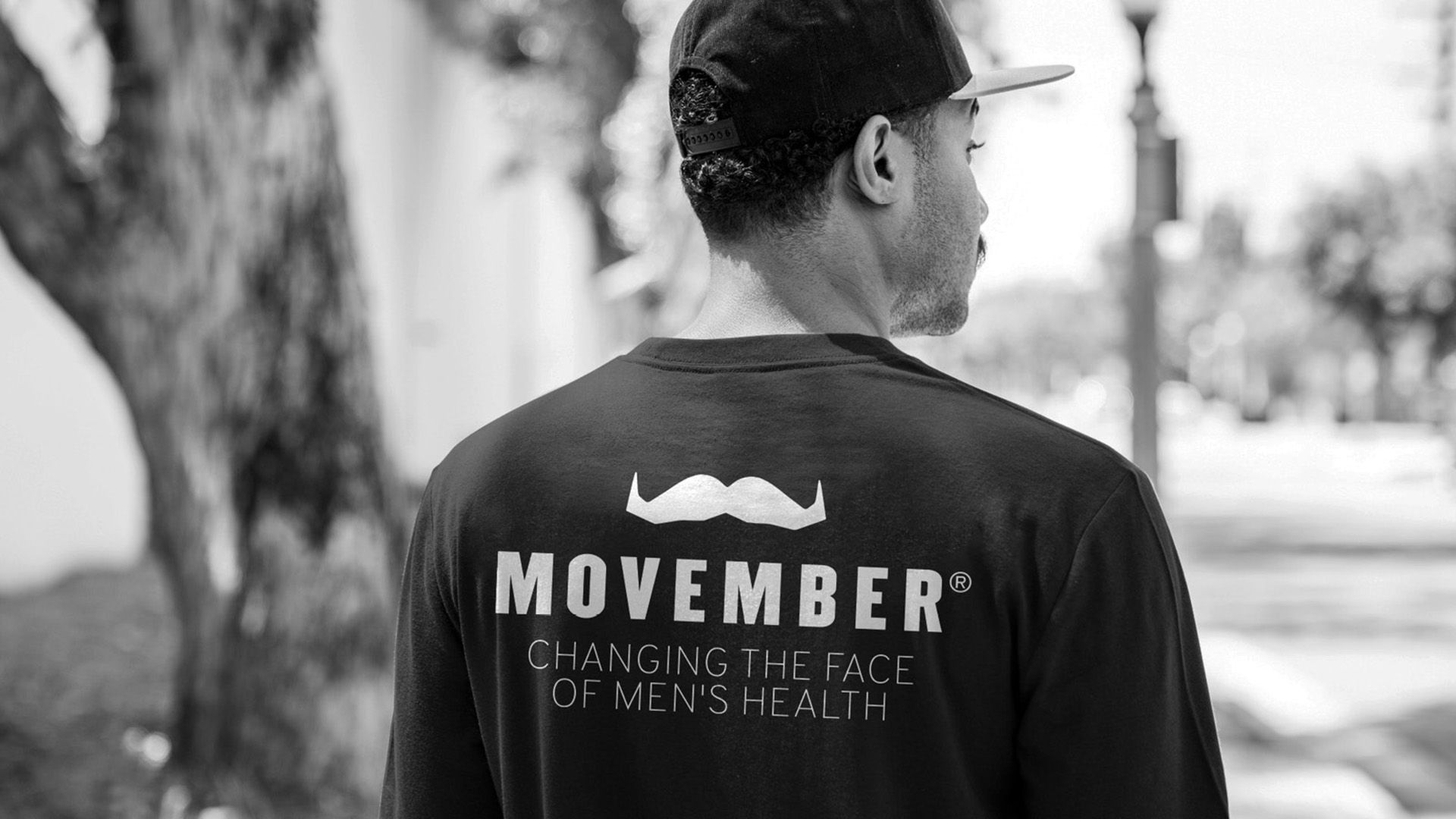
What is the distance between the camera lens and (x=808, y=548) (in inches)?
54.0

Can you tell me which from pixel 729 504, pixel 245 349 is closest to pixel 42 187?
pixel 245 349

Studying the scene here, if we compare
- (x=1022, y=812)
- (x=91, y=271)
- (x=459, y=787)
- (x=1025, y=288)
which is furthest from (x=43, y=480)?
(x=1025, y=288)

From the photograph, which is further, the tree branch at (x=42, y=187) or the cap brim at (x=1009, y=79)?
the tree branch at (x=42, y=187)

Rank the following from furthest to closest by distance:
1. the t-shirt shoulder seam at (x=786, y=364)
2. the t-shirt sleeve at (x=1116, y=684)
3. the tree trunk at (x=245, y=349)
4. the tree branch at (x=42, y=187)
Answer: the tree trunk at (x=245, y=349)
the tree branch at (x=42, y=187)
the t-shirt shoulder seam at (x=786, y=364)
the t-shirt sleeve at (x=1116, y=684)

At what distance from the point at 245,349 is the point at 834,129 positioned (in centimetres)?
380

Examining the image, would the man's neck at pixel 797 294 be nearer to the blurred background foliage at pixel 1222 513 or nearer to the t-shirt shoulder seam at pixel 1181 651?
the t-shirt shoulder seam at pixel 1181 651

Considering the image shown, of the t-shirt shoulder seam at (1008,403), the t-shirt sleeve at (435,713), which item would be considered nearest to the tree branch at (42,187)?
the t-shirt sleeve at (435,713)

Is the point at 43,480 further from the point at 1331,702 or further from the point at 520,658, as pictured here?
the point at 1331,702

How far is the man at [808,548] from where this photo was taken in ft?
4.37

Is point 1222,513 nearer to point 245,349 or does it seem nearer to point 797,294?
point 245,349

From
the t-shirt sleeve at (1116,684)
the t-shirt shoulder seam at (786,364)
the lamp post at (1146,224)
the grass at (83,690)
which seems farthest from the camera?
the lamp post at (1146,224)

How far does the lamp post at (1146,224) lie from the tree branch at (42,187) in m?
5.01

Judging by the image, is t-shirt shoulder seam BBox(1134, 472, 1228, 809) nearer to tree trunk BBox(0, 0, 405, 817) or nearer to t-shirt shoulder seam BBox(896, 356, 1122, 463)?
t-shirt shoulder seam BBox(896, 356, 1122, 463)

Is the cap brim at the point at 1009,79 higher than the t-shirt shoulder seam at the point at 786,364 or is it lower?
higher
